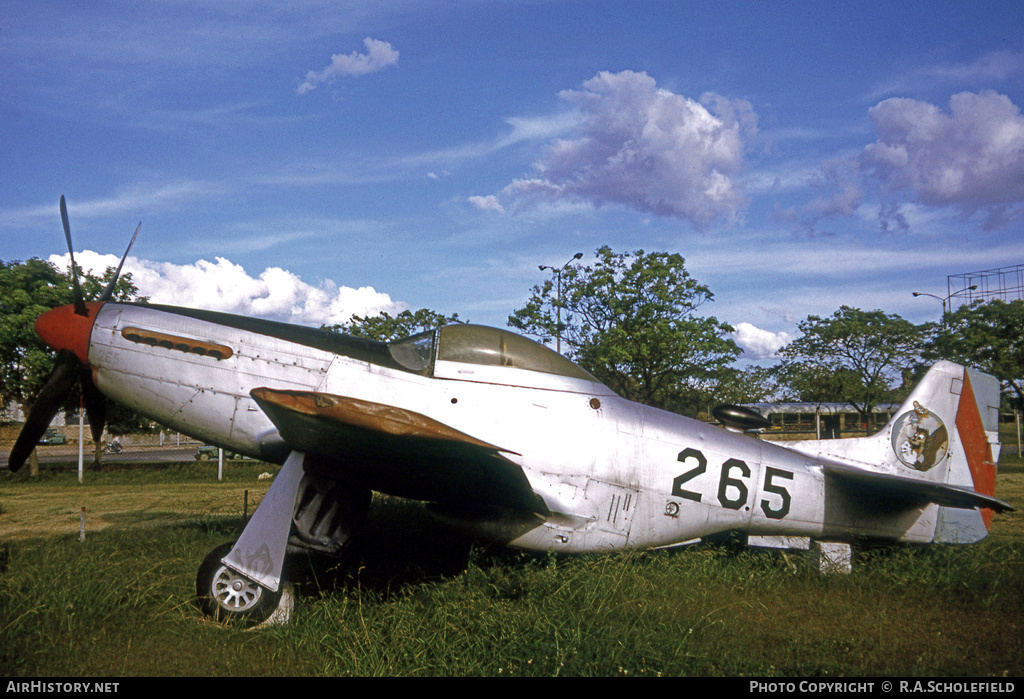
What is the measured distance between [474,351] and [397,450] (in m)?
1.40

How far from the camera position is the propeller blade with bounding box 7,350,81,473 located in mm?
5633

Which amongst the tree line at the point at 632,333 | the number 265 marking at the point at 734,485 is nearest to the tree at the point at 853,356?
the tree line at the point at 632,333

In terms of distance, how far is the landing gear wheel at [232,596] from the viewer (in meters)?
4.82

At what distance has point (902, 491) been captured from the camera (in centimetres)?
591

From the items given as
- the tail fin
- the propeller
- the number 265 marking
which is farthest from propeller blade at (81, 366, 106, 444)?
the tail fin

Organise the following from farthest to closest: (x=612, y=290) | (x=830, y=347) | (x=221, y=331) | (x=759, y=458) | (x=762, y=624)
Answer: (x=830, y=347) → (x=612, y=290) → (x=759, y=458) → (x=221, y=331) → (x=762, y=624)

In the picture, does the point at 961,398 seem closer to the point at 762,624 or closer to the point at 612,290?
the point at 762,624

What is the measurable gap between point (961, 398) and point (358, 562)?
23.6 feet

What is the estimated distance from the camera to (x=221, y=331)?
5430 millimetres

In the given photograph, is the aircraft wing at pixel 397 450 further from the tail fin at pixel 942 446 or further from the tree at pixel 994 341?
the tree at pixel 994 341

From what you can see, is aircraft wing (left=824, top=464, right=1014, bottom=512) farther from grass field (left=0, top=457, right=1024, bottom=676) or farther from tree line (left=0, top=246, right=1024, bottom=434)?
tree line (left=0, top=246, right=1024, bottom=434)

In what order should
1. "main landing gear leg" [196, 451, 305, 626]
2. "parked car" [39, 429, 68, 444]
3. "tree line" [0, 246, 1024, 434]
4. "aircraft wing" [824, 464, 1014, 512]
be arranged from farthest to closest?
"parked car" [39, 429, 68, 444], "tree line" [0, 246, 1024, 434], "aircraft wing" [824, 464, 1014, 512], "main landing gear leg" [196, 451, 305, 626]

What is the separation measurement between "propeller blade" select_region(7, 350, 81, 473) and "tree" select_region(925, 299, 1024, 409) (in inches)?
1280

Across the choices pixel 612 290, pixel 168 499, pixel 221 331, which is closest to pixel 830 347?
pixel 612 290
